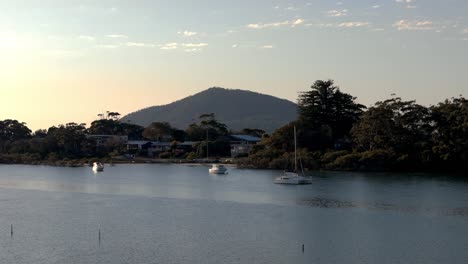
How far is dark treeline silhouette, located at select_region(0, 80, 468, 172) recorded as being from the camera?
3142 inches

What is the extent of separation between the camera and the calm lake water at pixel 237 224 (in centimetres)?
2630

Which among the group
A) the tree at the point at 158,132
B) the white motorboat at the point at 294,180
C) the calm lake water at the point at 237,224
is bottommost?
the calm lake water at the point at 237,224

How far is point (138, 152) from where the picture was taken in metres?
129

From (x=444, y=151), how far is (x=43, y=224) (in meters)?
Answer: 58.4

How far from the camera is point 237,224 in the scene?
34125mm

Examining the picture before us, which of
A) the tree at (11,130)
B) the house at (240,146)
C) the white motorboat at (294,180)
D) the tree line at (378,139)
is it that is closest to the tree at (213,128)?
the house at (240,146)

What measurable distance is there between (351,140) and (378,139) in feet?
34.5

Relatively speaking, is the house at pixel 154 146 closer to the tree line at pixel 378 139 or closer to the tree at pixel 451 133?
the tree line at pixel 378 139

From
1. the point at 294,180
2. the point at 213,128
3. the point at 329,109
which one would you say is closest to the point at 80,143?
the point at 213,128

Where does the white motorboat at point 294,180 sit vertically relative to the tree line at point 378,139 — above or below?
below

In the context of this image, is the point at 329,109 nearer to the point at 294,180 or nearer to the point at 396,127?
the point at 396,127

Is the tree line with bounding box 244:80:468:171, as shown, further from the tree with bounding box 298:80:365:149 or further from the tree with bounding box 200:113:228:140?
the tree with bounding box 200:113:228:140

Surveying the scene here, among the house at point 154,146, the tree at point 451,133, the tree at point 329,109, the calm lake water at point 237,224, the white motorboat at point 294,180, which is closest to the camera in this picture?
the calm lake water at point 237,224

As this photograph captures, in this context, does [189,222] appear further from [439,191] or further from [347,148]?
[347,148]
